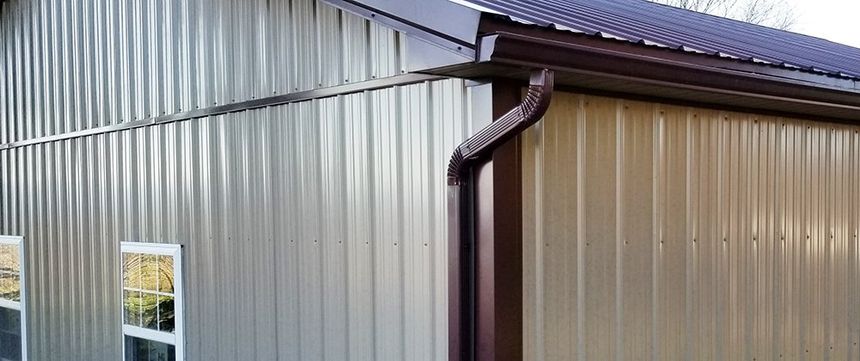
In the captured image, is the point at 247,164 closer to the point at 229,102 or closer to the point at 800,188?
the point at 229,102

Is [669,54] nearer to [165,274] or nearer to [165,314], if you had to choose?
[165,274]

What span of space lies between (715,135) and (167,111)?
129 inches

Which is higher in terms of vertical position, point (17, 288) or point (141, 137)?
point (141, 137)

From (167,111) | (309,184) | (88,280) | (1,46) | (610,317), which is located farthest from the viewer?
(1,46)

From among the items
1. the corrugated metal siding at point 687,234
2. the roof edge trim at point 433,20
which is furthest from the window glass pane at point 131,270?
the corrugated metal siding at point 687,234

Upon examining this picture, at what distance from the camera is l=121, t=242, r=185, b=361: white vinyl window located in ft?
17.0

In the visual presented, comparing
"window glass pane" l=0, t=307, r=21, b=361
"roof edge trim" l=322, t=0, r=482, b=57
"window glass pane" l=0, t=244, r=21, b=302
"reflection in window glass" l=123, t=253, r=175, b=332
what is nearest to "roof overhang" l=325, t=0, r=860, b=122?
"roof edge trim" l=322, t=0, r=482, b=57

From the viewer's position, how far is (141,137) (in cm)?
547

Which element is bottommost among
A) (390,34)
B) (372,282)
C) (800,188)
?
(372,282)

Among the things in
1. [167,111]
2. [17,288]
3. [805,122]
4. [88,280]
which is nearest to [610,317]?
[805,122]

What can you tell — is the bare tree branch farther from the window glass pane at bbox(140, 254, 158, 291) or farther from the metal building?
the window glass pane at bbox(140, 254, 158, 291)

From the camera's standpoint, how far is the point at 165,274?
532cm

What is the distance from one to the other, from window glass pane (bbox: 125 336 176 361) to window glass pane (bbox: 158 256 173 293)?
37cm

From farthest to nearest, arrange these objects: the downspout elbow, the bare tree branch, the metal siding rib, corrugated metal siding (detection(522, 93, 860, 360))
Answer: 1. the bare tree branch
2. the metal siding rib
3. corrugated metal siding (detection(522, 93, 860, 360))
4. the downspout elbow
